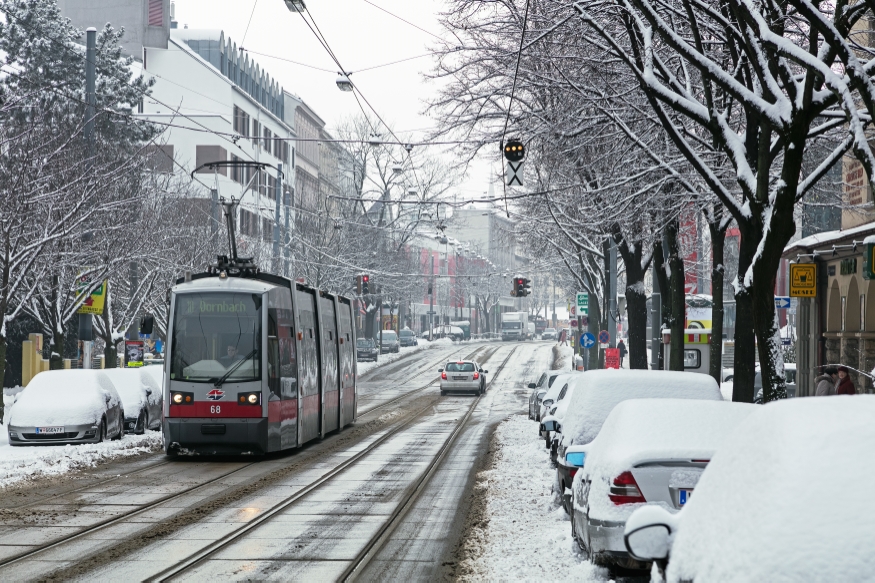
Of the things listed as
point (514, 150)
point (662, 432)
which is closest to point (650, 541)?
point (662, 432)

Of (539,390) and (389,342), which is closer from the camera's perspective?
(539,390)

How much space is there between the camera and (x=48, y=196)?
2667 cm

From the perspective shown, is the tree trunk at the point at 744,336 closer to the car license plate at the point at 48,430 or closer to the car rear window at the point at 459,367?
the car license plate at the point at 48,430

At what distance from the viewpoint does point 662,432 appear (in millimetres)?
8930

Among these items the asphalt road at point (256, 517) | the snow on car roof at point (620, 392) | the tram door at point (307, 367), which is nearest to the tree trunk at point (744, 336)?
the asphalt road at point (256, 517)

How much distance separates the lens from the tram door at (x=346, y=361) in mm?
28391

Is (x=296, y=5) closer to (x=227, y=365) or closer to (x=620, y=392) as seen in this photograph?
(x=227, y=365)

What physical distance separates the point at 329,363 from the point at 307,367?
2912 mm

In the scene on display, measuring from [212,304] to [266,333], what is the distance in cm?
107

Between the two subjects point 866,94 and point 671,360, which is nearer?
point 866,94

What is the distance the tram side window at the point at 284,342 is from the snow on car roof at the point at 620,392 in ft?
29.7

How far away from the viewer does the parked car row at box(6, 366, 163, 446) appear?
2244 centimetres

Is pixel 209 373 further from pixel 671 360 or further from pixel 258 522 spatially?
pixel 671 360

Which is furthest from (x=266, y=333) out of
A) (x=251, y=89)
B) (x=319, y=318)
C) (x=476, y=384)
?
(x=251, y=89)
